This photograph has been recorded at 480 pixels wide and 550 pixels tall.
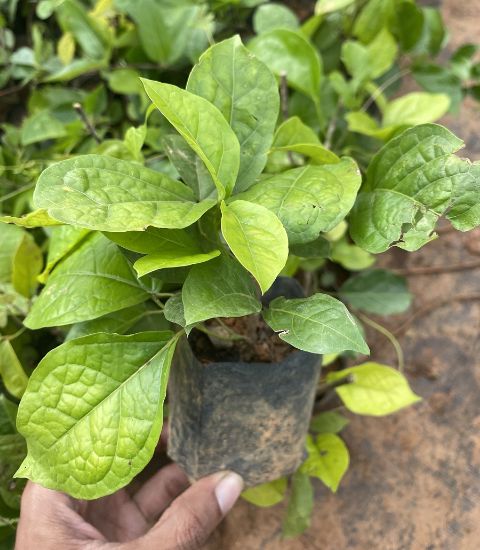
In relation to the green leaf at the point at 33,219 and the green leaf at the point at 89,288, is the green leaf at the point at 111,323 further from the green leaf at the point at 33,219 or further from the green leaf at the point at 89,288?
the green leaf at the point at 33,219

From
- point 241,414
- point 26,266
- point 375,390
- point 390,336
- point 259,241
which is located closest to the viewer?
point 259,241

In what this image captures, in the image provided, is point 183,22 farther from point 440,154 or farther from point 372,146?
point 440,154

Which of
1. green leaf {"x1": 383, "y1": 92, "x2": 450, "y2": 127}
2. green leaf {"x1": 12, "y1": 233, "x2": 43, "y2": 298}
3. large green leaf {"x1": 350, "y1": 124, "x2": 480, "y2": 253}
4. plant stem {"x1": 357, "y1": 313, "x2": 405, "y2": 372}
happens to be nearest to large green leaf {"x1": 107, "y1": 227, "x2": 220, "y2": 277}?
large green leaf {"x1": 350, "y1": 124, "x2": 480, "y2": 253}

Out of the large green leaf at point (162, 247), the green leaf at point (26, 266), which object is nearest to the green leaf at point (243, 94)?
the large green leaf at point (162, 247)

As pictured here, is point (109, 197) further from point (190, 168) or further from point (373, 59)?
point (373, 59)

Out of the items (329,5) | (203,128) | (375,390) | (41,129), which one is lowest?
(375,390)

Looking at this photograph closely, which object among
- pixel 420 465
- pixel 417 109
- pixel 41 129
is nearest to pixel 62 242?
pixel 41 129

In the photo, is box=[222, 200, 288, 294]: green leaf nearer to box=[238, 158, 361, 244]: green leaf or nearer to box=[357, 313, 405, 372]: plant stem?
box=[238, 158, 361, 244]: green leaf
